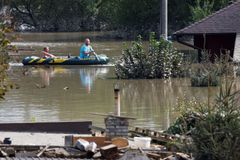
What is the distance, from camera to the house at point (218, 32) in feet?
117

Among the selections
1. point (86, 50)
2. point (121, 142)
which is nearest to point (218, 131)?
A: point (121, 142)

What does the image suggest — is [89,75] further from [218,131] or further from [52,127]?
[218,131]

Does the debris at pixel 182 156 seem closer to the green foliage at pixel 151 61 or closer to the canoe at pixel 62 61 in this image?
the green foliage at pixel 151 61

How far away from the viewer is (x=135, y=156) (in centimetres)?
1312

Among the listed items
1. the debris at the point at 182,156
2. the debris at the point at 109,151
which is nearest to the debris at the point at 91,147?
the debris at the point at 109,151

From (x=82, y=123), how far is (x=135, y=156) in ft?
13.2

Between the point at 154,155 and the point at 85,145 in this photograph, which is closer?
the point at 154,155

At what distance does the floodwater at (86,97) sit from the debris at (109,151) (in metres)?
2.52

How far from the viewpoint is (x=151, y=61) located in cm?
3158

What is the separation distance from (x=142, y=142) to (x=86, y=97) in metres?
10.2

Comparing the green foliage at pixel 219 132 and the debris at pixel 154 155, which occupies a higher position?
the green foliage at pixel 219 132

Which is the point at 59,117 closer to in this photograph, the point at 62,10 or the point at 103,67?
the point at 103,67

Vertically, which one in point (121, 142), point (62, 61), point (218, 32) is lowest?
point (121, 142)

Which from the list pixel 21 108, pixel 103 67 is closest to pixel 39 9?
pixel 103 67
